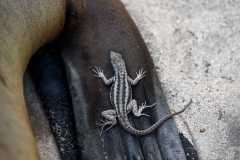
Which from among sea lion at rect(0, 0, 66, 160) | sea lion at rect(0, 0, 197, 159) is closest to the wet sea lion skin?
sea lion at rect(0, 0, 197, 159)

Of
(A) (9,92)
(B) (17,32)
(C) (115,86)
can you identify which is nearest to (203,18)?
(C) (115,86)

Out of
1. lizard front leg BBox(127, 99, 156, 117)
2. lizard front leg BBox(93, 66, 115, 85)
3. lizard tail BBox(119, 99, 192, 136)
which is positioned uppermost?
lizard front leg BBox(93, 66, 115, 85)

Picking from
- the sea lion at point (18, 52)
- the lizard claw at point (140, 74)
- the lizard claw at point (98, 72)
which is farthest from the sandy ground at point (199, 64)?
the sea lion at point (18, 52)

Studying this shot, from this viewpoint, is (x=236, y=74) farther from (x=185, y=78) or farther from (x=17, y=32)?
(x=17, y=32)

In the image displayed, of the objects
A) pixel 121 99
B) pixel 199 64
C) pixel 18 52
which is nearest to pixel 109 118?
pixel 121 99

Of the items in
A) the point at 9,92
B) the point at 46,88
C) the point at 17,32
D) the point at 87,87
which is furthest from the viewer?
the point at 46,88

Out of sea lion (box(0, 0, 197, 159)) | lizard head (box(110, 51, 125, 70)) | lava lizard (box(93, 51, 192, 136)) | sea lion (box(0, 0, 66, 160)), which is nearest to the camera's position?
sea lion (box(0, 0, 66, 160))

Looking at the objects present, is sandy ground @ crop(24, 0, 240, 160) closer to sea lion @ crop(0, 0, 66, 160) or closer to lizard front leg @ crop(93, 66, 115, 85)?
lizard front leg @ crop(93, 66, 115, 85)

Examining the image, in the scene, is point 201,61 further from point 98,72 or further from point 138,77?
point 98,72
